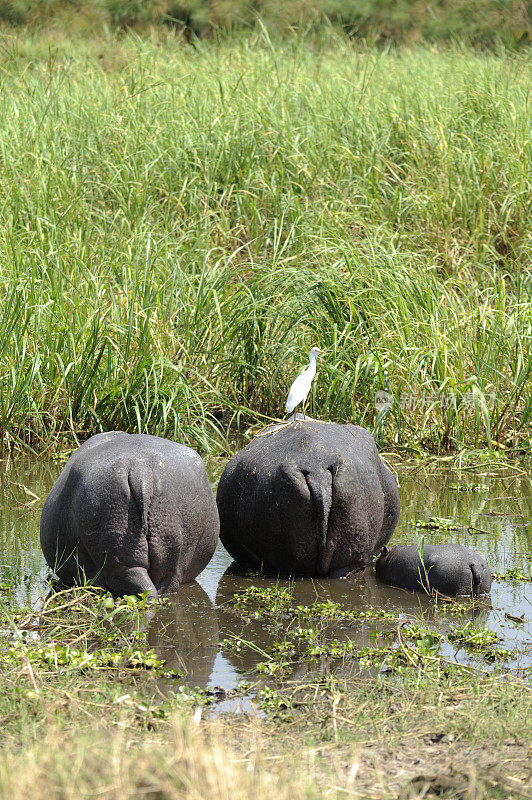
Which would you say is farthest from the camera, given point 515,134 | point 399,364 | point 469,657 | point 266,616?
point 515,134

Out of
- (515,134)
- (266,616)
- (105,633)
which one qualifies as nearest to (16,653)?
(105,633)

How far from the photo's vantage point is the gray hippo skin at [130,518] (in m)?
3.82

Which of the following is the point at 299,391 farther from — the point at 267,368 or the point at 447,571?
the point at 267,368

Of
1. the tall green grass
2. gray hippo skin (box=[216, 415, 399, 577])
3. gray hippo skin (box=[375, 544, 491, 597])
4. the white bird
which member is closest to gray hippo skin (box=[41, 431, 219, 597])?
gray hippo skin (box=[216, 415, 399, 577])

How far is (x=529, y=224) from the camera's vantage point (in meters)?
8.72

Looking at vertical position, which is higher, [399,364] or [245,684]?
[399,364]

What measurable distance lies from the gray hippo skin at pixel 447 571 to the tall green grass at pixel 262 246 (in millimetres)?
2162

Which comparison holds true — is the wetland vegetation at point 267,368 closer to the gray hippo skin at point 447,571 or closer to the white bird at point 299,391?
the gray hippo skin at point 447,571

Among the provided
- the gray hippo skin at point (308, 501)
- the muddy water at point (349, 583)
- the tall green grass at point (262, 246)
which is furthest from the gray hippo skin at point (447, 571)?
the tall green grass at point (262, 246)

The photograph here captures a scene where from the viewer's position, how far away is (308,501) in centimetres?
419

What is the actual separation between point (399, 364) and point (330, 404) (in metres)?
0.55

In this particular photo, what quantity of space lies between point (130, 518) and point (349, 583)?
109cm

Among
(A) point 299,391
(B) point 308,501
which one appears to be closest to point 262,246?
(A) point 299,391

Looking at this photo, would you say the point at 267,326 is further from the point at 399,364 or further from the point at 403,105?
the point at 403,105
